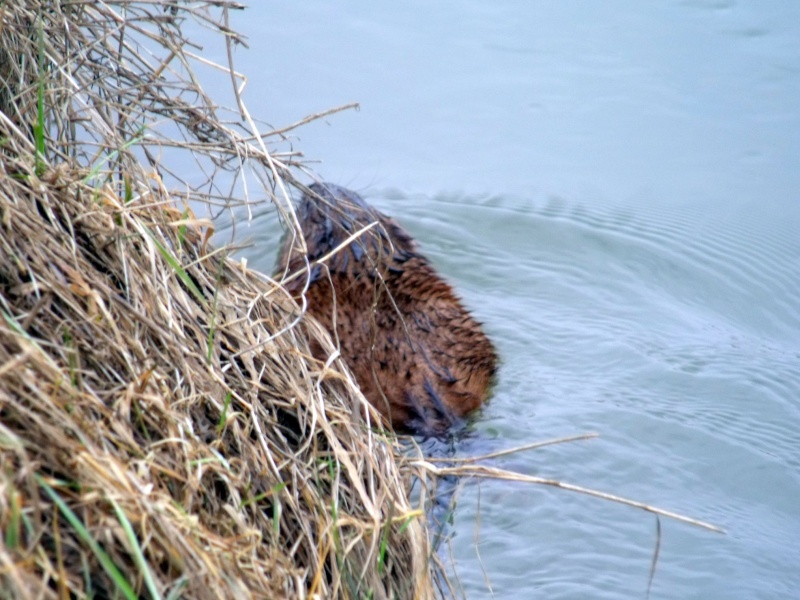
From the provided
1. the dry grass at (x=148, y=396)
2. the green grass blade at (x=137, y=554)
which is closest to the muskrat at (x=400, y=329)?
the dry grass at (x=148, y=396)

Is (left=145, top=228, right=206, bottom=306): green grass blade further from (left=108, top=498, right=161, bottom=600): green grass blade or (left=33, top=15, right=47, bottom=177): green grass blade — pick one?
(left=108, top=498, right=161, bottom=600): green grass blade

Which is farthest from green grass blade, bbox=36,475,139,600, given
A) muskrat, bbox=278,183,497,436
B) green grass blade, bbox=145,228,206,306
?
muskrat, bbox=278,183,497,436

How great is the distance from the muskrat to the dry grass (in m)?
0.75

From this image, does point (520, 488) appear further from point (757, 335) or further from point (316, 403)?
point (757, 335)

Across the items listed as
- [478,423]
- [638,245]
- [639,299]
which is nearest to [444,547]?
[478,423]

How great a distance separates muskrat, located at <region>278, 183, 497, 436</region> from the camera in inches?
123

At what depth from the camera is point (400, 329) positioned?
328cm

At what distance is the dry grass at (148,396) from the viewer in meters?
1.40

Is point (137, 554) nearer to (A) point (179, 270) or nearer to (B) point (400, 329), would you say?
(A) point (179, 270)

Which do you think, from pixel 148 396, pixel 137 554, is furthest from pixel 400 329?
pixel 137 554

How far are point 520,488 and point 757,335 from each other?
5.76 feet

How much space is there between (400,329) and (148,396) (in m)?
1.69

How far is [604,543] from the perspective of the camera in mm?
2775

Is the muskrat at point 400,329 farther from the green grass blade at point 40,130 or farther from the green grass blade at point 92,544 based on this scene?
the green grass blade at point 92,544
